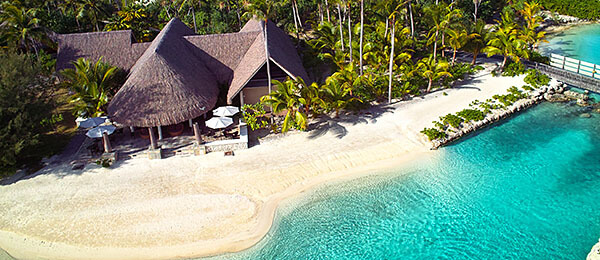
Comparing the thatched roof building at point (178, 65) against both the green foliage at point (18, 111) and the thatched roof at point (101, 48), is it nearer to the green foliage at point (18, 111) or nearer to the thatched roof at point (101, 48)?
the thatched roof at point (101, 48)

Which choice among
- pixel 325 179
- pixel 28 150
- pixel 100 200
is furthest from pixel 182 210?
pixel 28 150

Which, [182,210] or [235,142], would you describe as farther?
[235,142]

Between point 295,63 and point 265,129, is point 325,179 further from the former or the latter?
point 295,63

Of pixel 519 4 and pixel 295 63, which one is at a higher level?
pixel 519 4

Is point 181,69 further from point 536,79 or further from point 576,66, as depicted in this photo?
point 576,66

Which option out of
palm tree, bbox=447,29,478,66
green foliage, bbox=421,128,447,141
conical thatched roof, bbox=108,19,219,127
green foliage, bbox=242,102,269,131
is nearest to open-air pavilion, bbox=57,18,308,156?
conical thatched roof, bbox=108,19,219,127

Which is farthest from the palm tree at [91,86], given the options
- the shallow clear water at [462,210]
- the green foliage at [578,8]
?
the green foliage at [578,8]

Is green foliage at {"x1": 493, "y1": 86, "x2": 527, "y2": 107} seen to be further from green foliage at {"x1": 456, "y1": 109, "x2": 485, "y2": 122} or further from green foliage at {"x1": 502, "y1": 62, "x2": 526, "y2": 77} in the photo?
green foliage at {"x1": 456, "y1": 109, "x2": 485, "y2": 122}
